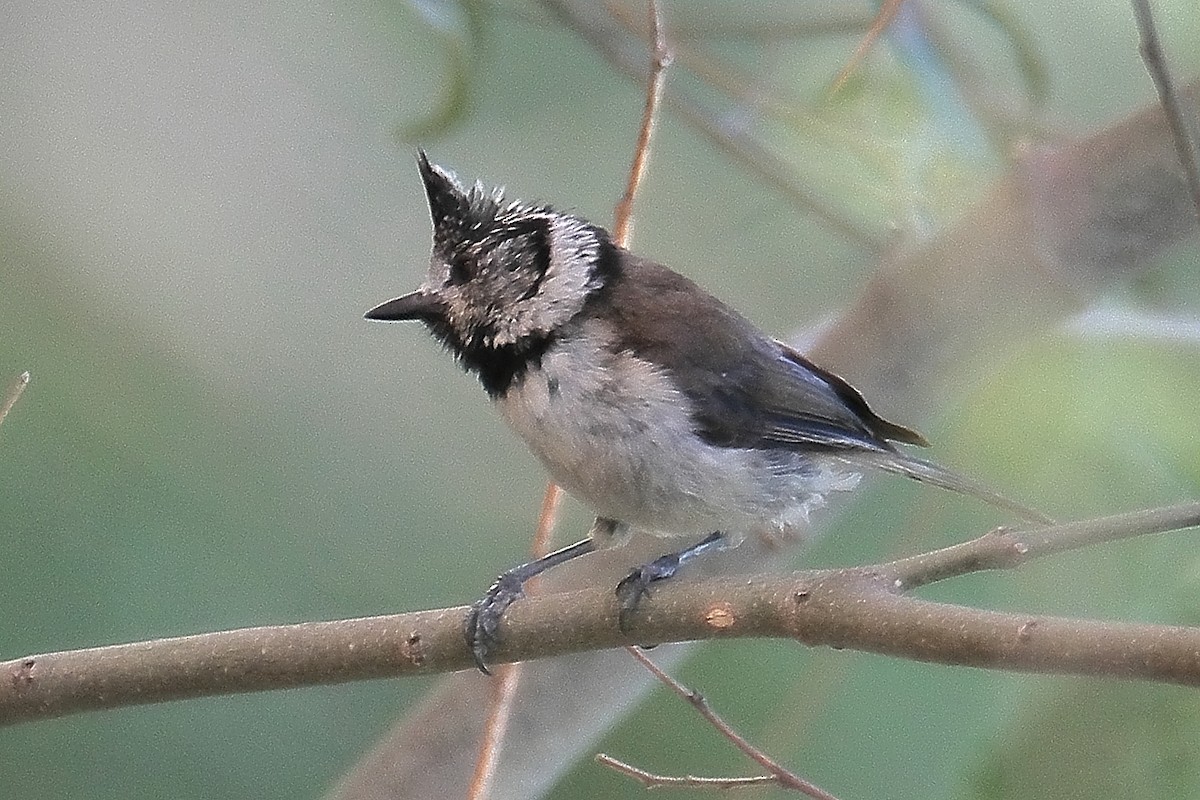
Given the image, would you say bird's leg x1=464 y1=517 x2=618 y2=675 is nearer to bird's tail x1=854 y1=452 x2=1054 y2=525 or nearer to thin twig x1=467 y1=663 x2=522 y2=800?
thin twig x1=467 y1=663 x2=522 y2=800

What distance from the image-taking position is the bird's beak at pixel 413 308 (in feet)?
4.04

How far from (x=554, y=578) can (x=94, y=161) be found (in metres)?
0.92

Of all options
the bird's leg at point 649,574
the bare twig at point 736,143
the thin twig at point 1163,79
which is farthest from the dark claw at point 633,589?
the bare twig at point 736,143

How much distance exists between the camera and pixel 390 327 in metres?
1.92

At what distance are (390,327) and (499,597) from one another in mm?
872

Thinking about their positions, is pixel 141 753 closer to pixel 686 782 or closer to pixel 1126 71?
pixel 686 782

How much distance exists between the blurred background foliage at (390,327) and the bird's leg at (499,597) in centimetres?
43

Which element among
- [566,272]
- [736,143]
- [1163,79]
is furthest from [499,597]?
[736,143]

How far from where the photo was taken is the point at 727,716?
1687 mm

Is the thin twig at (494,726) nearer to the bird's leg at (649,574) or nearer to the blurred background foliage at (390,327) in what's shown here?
the bird's leg at (649,574)

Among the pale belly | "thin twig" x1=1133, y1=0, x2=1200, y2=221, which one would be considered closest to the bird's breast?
the pale belly

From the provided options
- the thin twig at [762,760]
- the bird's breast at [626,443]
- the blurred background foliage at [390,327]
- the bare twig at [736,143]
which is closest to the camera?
the thin twig at [762,760]

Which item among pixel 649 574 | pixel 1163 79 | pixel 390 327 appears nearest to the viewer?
pixel 1163 79

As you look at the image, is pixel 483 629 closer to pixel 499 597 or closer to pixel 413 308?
pixel 499 597
